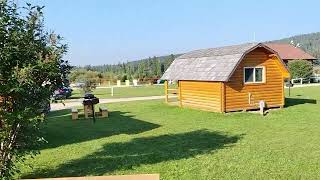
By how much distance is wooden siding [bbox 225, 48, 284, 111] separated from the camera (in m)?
23.1

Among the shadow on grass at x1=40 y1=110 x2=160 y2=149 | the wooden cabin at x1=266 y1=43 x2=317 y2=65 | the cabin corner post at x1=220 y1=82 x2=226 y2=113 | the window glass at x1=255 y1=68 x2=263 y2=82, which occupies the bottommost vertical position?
the shadow on grass at x1=40 y1=110 x2=160 y2=149

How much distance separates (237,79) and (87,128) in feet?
28.4

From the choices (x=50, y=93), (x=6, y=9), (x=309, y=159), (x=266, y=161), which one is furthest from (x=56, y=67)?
(x=309, y=159)

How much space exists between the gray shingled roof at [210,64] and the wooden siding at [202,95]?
41 cm

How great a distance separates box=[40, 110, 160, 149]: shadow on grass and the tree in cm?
610

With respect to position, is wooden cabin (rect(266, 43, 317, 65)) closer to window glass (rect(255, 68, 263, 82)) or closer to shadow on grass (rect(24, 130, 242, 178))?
window glass (rect(255, 68, 263, 82))

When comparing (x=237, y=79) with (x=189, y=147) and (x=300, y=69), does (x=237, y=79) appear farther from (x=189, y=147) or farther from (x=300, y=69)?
(x=300, y=69)

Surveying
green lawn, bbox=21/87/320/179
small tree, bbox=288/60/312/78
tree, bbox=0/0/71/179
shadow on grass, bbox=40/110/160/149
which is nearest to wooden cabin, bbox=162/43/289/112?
green lawn, bbox=21/87/320/179

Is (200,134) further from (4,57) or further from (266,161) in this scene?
(4,57)

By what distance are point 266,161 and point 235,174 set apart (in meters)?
1.54

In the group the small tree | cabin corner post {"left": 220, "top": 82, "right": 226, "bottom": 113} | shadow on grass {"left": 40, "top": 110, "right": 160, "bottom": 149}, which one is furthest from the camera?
the small tree

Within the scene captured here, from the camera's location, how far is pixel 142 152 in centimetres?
1273

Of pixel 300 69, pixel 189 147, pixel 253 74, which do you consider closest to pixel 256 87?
pixel 253 74

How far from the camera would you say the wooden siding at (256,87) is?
23.1 meters
